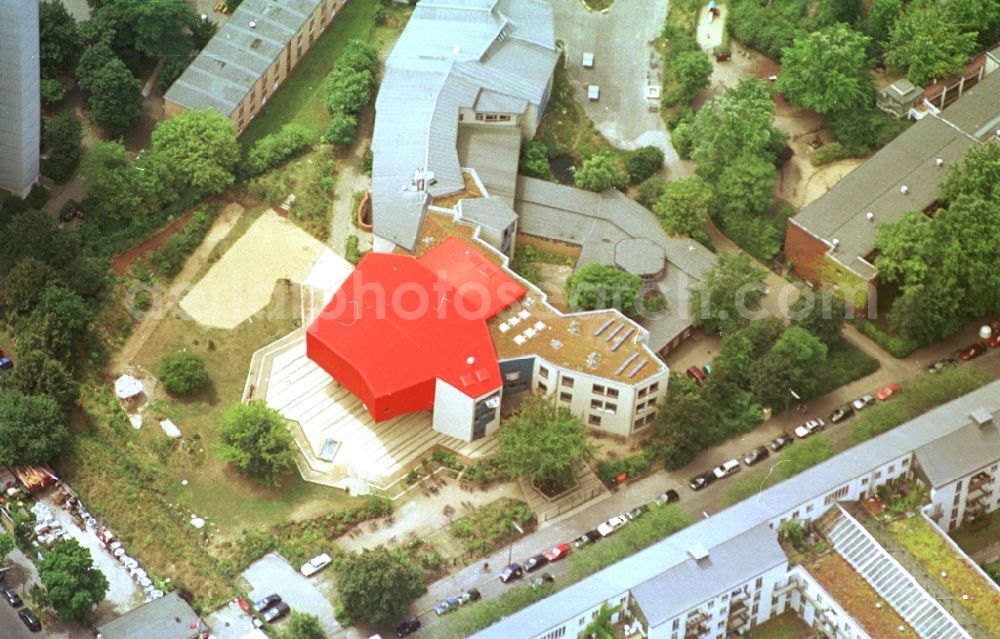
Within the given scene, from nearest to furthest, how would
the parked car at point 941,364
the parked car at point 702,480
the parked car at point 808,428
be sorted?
the parked car at point 702,480 < the parked car at point 808,428 < the parked car at point 941,364

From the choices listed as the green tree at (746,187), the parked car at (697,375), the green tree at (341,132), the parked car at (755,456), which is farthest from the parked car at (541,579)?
the green tree at (341,132)

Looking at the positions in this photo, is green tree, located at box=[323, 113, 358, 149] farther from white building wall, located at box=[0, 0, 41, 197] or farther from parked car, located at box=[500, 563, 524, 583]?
parked car, located at box=[500, 563, 524, 583]

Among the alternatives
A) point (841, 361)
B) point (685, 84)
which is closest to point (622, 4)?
point (685, 84)

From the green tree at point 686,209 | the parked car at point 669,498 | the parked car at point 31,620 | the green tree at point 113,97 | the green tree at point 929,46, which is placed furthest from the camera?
the green tree at point 929,46

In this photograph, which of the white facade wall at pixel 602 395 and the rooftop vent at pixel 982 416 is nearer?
the rooftop vent at pixel 982 416

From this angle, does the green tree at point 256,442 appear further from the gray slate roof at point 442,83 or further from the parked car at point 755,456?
the parked car at point 755,456

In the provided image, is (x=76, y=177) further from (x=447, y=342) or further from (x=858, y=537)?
(x=858, y=537)

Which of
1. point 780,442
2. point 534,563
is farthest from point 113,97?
point 780,442
